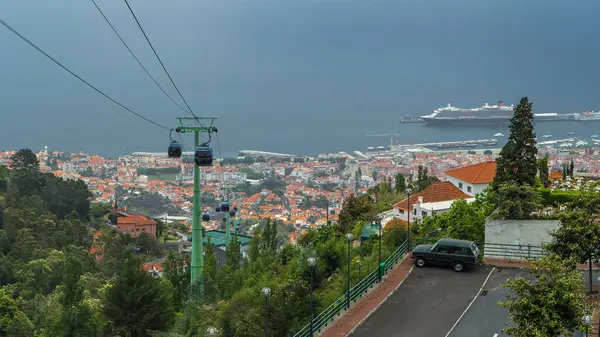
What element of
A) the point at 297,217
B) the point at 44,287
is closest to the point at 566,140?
the point at 297,217

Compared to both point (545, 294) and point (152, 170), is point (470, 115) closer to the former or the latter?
point (152, 170)

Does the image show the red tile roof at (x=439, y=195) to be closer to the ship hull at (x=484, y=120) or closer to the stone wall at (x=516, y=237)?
the stone wall at (x=516, y=237)

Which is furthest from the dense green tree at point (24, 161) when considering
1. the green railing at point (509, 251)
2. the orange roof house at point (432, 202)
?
the green railing at point (509, 251)

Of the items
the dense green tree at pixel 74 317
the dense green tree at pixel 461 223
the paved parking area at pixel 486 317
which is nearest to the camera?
the paved parking area at pixel 486 317

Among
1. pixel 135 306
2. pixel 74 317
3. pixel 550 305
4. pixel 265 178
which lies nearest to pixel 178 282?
pixel 74 317

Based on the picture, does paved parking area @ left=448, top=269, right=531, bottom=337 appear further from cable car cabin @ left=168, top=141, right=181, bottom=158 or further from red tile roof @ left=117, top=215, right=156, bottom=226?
red tile roof @ left=117, top=215, right=156, bottom=226

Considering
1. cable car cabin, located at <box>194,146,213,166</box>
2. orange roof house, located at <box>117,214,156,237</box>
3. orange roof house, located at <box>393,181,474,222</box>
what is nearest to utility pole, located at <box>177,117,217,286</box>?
cable car cabin, located at <box>194,146,213,166</box>

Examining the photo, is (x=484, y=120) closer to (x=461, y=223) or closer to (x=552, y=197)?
(x=552, y=197)
